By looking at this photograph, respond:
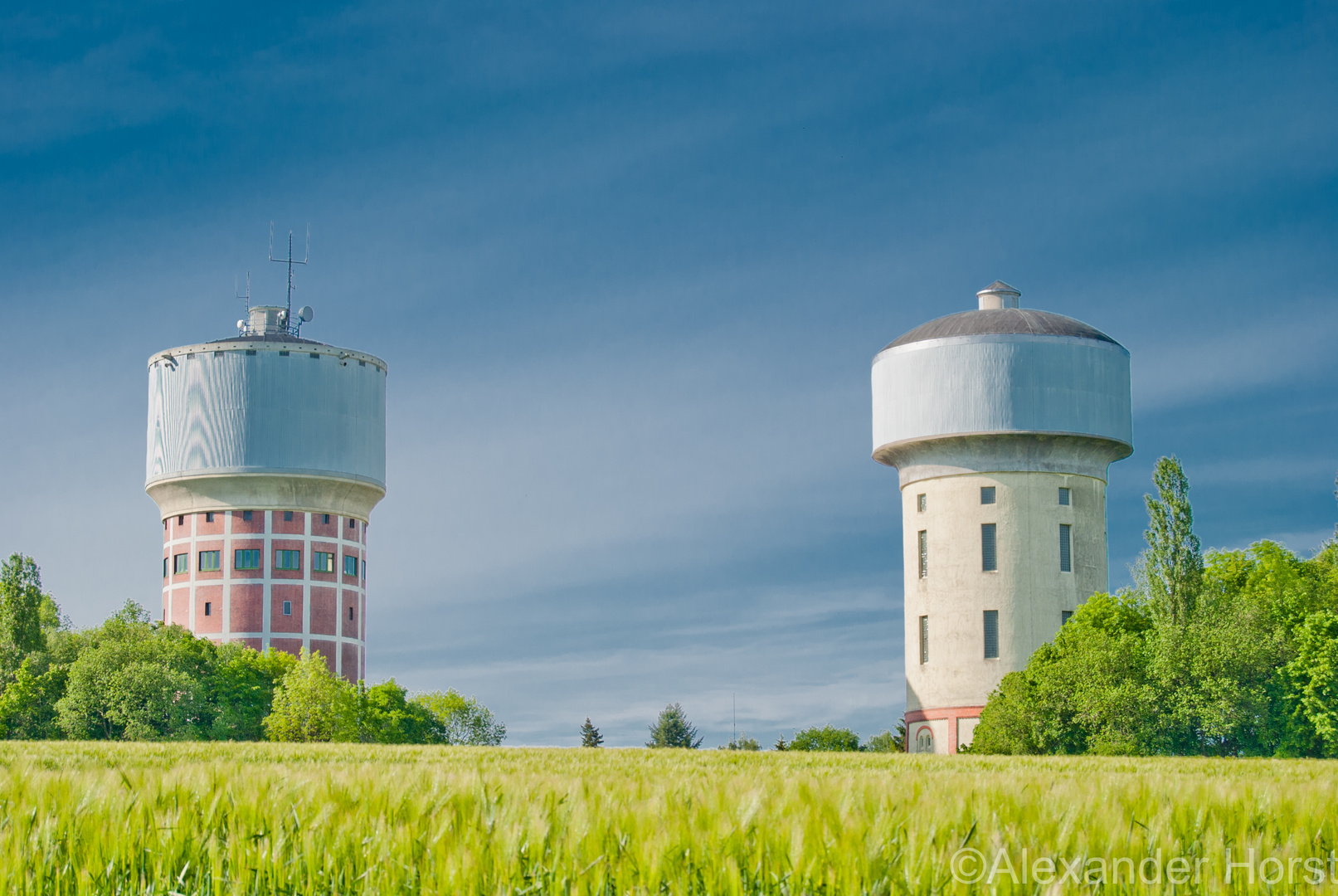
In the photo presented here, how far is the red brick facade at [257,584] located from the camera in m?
97.4

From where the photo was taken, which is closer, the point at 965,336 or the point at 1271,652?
the point at 1271,652

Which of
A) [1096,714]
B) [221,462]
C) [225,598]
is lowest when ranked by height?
[1096,714]

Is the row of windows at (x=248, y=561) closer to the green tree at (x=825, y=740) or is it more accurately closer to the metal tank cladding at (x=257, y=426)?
the metal tank cladding at (x=257, y=426)

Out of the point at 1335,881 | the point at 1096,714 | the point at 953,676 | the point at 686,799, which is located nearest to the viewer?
the point at 1335,881

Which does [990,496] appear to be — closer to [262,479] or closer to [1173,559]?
[1173,559]

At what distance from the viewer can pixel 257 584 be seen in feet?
321

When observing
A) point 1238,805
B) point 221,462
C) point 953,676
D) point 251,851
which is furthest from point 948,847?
point 221,462

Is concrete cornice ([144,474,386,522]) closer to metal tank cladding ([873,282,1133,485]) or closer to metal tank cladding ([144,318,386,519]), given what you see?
metal tank cladding ([144,318,386,519])

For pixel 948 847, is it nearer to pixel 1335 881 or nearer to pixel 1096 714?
pixel 1335 881

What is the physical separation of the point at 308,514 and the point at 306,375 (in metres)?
9.14

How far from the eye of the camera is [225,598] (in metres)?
97.8

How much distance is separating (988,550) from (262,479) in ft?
152

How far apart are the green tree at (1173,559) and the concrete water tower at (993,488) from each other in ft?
40.5

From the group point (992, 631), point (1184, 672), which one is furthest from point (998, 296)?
point (1184, 672)
